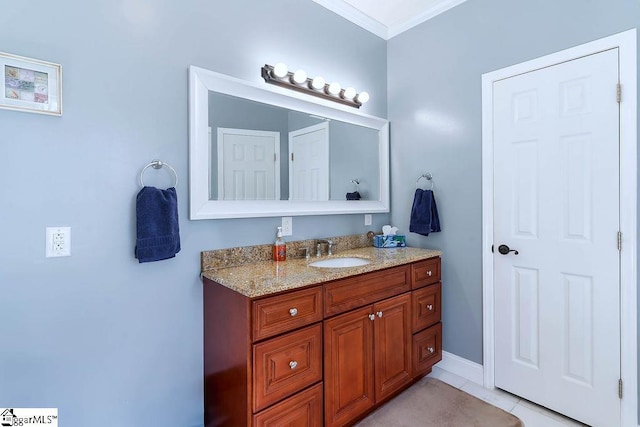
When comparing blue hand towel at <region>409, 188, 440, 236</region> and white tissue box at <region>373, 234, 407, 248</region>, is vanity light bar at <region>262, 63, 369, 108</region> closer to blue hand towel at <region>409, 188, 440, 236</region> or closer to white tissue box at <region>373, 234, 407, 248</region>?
blue hand towel at <region>409, 188, 440, 236</region>

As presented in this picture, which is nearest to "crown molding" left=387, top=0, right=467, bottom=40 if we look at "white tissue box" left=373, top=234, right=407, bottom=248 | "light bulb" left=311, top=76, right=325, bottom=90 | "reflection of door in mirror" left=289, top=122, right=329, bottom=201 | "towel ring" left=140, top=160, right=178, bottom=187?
"light bulb" left=311, top=76, right=325, bottom=90

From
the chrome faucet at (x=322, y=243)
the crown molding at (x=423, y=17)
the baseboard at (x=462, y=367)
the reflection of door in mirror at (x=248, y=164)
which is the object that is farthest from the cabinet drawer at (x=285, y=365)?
the crown molding at (x=423, y=17)

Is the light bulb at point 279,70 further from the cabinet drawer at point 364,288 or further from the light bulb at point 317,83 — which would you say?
the cabinet drawer at point 364,288

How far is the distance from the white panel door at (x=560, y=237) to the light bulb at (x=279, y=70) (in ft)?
4.63

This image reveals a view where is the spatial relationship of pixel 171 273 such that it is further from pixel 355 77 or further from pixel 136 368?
pixel 355 77

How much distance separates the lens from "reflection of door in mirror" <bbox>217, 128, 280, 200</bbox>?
5.74 ft

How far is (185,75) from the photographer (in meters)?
1.62

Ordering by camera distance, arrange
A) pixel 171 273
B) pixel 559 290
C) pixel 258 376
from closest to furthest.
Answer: pixel 258 376
pixel 171 273
pixel 559 290

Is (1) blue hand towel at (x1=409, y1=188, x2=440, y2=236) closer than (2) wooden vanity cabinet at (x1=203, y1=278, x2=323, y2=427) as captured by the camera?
No

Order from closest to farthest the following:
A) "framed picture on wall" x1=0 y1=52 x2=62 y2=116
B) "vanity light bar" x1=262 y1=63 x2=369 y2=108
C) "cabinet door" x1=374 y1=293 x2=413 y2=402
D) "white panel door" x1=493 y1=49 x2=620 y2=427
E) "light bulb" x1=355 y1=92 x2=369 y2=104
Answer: "framed picture on wall" x1=0 y1=52 x2=62 y2=116 < "white panel door" x1=493 y1=49 x2=620 y2=427 < "cabinet door" x1=374 y1=293 x2=413 y2=402 < "vanity light bar" x1=262 y1=63 x2=369 y2=108 < "light bulb" x1=355 y1=92 x2=369 y2=104

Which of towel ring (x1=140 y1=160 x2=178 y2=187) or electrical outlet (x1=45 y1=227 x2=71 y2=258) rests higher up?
towel ring (x1=140 y1=160 x2=178 y2=187)

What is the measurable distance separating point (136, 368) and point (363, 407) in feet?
3.86

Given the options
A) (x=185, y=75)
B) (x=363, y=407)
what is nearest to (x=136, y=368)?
(x=363, y=407)

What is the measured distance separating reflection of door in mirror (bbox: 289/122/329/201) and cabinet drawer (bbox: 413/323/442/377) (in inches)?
45.5
